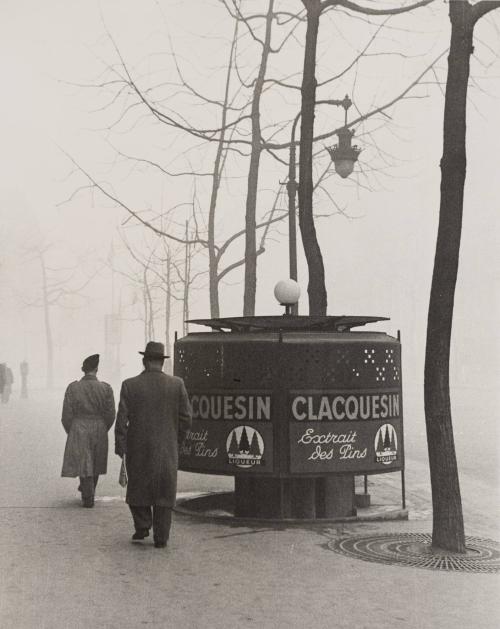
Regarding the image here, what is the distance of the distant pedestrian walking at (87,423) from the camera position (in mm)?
11641

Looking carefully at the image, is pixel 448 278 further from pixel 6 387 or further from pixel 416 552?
pixel 6 387

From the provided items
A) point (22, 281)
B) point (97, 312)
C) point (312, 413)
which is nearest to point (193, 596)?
point (312, 413)

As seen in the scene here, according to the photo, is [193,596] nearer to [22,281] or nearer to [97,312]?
[22,281]

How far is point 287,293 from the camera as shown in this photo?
12.3 meters

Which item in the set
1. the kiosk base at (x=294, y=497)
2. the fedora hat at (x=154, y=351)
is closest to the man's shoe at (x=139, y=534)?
the fedora hat at (x=154, y=351)

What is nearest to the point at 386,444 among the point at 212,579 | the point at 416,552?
the point at 416,552

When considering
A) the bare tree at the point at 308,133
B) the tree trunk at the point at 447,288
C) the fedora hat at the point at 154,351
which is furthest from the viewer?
the bare tree at the point at 308,133

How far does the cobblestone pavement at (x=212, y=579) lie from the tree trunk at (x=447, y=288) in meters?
1.10

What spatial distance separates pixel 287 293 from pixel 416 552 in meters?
4.39

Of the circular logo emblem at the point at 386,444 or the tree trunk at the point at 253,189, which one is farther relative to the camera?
the tree trunk at the point at 253,189

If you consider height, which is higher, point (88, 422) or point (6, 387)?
point (88, 422)

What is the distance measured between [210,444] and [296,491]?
991 millimetres

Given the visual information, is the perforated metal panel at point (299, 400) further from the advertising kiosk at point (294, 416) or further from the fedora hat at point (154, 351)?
the fedora hat at point (154, 351)

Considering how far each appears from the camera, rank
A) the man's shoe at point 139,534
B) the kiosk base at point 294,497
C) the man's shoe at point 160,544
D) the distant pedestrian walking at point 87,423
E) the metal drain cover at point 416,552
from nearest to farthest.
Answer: the metal drain cover at point 416,552 < the man's shoe at point 160,544 < the man's shoe at point 139,534 < the kiosk base at point 294,497 < the distant pedestrian walking at point 87,423
